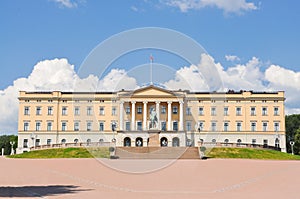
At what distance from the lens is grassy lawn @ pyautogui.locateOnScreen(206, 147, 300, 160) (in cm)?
4456

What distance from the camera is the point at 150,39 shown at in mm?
13219

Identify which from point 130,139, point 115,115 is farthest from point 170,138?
point 115,115

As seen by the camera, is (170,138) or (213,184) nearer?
(213,184)

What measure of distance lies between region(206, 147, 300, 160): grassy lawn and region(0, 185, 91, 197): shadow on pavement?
103 feet

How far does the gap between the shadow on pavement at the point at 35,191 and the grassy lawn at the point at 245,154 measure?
1232 inches

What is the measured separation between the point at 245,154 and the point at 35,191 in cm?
3644

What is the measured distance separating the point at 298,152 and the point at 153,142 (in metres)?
28.6

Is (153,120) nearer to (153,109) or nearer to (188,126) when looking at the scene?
(153,109)

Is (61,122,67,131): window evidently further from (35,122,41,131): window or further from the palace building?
(35,122,41,131): window

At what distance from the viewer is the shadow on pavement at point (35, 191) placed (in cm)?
1162

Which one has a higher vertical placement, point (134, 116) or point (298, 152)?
point (134, 116)

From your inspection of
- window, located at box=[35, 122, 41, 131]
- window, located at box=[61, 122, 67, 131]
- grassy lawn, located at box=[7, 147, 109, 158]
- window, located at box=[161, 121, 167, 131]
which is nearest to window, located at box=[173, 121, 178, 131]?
window, located at box=[161, 121, 167, 131]

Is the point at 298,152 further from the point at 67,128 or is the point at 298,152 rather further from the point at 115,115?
the point at 67,128

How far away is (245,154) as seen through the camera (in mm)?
46281
